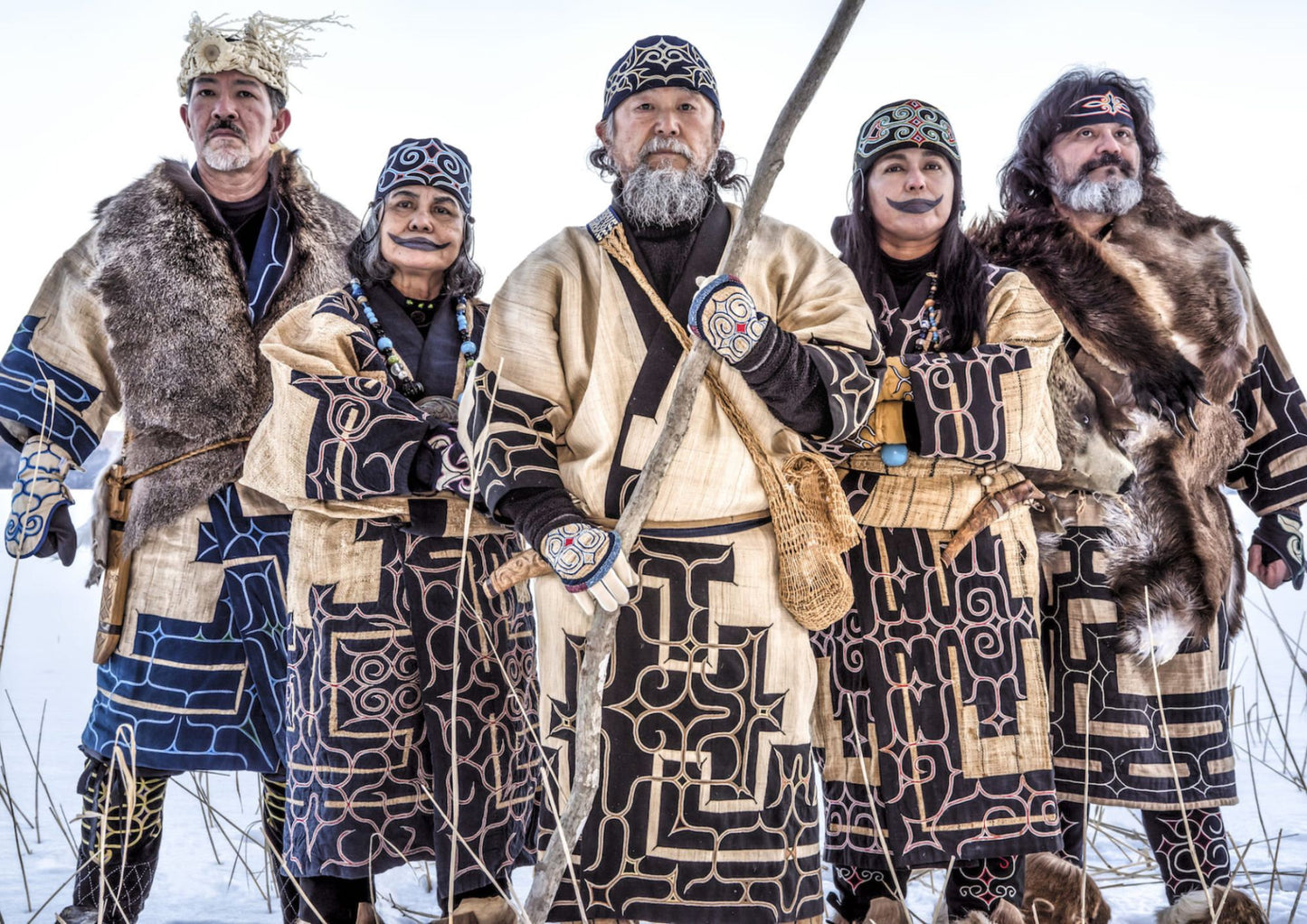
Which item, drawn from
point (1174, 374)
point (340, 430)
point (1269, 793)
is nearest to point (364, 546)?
point (340, 430)

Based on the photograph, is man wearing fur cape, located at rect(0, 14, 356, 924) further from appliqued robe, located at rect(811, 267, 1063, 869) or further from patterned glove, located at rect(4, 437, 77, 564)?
appliqued robe, located at rect(811, 267, 1063, 869)

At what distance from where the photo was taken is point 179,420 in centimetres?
267

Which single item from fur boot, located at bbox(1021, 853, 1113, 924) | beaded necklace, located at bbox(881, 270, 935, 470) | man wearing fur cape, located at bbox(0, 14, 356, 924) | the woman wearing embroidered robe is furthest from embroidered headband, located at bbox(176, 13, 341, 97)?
fur boot, located at bbox(1021, 853, 1113, 924)

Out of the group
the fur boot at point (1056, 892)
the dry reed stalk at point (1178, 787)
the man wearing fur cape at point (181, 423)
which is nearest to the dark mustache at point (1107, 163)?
the dry reed stalk at point (1178, 787)

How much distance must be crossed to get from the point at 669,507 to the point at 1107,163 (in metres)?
1.66

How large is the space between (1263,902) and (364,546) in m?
2.52

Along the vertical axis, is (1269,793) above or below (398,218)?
below

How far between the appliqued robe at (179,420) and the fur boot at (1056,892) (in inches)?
69.9

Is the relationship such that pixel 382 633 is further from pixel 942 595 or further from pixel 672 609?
pixel 942 595

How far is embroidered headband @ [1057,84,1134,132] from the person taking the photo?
2.78m

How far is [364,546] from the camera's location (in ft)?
7.43

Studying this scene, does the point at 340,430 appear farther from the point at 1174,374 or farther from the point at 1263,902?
the point at 1263,902

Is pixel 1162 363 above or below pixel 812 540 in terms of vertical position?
above

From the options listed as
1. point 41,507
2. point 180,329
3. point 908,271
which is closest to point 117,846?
point 41,507
